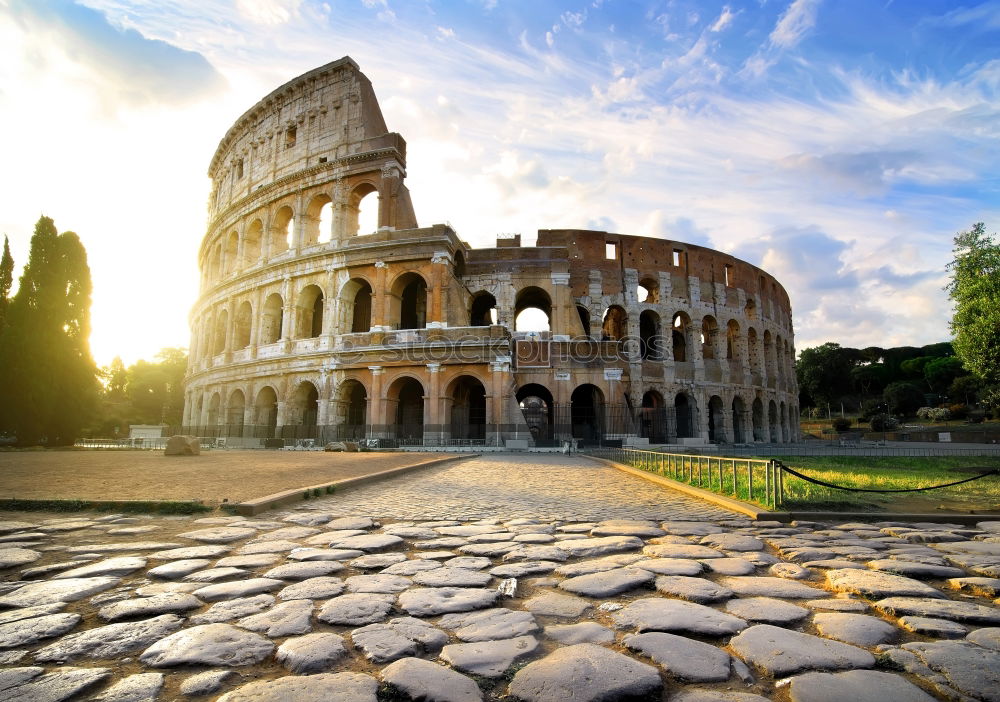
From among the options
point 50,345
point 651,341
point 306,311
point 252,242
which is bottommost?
point 50,345

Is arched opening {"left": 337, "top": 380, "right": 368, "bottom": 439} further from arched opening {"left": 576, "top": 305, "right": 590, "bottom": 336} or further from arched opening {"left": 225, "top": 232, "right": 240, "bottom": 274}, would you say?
arched opening {"left": 225, "top": 232, "right": 240, "bottom": 274}

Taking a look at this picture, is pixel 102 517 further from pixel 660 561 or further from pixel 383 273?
pixel 383 273

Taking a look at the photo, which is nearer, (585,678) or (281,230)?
(585,678)

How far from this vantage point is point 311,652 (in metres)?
1.79

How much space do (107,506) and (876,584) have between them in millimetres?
6315

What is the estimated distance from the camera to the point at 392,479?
8.55 m

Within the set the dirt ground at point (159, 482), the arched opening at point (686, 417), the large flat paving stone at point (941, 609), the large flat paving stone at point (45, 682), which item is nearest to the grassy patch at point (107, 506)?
the dirt ground at point (159, 482)

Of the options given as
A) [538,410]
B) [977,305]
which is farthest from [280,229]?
[977,305]

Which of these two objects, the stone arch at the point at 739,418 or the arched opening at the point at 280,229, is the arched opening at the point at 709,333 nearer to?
the stone arch at the point at 739,418

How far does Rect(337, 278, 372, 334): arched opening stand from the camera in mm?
23047

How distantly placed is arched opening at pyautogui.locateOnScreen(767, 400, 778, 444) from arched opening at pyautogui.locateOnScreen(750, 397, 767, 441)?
2.05ft

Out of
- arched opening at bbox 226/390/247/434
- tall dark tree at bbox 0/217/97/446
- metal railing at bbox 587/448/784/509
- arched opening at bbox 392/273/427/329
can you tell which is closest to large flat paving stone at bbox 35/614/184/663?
metal railing at bbox 587/448/784/509

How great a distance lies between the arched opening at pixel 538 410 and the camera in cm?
2220

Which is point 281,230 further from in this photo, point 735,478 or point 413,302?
point 735,478
